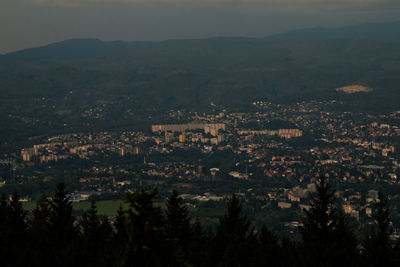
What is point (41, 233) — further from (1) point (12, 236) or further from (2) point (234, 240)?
(2) point (234, 240)

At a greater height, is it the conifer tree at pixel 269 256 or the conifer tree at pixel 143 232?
the conifer tree at pixel 143 232

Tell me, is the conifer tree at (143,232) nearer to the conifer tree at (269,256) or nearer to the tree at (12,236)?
the tree at (12,236)

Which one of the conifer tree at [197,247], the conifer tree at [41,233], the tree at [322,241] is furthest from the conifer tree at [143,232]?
the conifer tree at [41,233]

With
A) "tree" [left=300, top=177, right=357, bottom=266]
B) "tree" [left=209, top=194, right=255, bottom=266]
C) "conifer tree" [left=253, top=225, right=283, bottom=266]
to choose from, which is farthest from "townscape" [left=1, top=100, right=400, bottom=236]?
"tree" [left=300, top=177, right=357, bottom=266]

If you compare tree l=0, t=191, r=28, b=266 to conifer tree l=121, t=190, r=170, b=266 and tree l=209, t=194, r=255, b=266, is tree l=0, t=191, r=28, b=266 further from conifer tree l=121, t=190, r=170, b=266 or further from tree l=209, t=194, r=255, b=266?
conifer tree l=121, t=190, r=170, b=266

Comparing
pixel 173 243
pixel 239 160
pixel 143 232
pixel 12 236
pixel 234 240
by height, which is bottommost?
pixel 239 160

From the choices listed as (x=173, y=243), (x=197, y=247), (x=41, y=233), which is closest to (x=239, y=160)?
(x=41, y=233)
